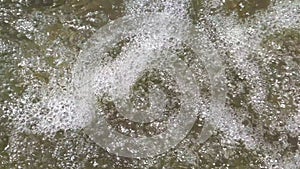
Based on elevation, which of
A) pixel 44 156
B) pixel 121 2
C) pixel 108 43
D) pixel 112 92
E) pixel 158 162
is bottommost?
pixel 158 162

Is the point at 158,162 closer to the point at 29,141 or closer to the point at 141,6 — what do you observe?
the point at 29,141

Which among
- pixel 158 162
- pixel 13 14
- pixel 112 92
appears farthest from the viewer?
pixel 13 14

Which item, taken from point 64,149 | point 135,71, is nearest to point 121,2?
point 135,71

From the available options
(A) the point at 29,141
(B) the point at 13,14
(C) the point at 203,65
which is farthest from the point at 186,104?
(B) the point at 13,14

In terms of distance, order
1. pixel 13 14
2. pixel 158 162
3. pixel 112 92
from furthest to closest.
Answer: pixel 13 14, pixel 112 92, pixel 158 162

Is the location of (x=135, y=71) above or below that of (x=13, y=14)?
below

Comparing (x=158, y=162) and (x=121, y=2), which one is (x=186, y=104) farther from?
(x=121, y=2)

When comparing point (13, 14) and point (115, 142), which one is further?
point (13, 14)
